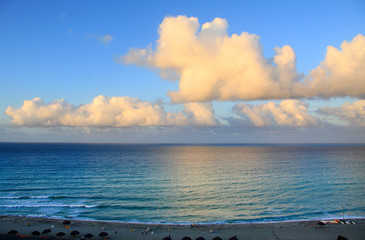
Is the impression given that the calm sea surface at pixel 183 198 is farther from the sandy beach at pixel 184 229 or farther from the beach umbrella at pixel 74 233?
the beach umbrella at pixel 74 233

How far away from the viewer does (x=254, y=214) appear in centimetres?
4097

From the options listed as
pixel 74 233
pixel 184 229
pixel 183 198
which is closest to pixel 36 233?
pixel 74 233

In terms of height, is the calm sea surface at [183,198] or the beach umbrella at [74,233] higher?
the beach umbrella at [74,233]

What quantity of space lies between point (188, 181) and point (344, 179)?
148 ft

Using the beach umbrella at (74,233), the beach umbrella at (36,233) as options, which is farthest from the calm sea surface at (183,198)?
the beach umbrella at (36,233)

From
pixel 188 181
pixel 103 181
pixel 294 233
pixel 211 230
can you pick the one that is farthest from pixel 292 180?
pixel 103 181

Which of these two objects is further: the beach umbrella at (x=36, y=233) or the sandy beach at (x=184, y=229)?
the sandy beach at (x=184, y=229)

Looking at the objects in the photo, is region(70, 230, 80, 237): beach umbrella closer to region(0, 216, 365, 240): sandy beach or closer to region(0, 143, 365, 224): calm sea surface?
region(0, 216, 365, 240): sandy beach

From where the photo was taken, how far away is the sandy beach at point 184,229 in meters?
31.7

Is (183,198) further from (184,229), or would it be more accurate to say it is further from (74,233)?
(74,233)

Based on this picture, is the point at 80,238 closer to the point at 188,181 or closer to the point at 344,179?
the point at 188,181

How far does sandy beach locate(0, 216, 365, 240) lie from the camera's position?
31.7 meters

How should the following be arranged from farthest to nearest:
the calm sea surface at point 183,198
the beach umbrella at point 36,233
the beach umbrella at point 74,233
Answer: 1. the calm sea surface at point 183,198
2. the beach umbrella at point 74,233
3. the beach umbrella at point 36,233

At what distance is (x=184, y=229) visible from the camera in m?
34.2
